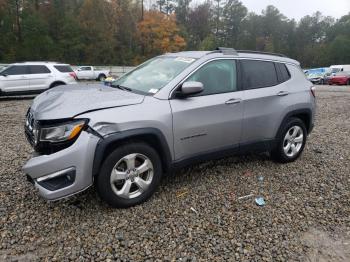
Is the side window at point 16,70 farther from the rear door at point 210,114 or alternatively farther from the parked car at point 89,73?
the parked car at point 89,73

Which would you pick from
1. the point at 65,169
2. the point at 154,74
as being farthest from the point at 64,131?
the point at 154,74

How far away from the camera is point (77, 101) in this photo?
3.20 m

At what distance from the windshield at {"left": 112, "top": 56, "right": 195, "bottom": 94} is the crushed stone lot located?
4.40 ft

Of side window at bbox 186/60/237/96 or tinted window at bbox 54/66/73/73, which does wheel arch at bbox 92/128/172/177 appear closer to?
side window at bbox 186/60/237/96

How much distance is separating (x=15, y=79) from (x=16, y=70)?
1.31ft

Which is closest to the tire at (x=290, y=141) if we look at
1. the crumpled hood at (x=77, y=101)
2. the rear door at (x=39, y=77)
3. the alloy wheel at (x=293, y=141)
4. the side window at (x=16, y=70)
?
the alloy wheel at (x=293, y=141)

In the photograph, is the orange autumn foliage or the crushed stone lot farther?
the orange autumn foliage

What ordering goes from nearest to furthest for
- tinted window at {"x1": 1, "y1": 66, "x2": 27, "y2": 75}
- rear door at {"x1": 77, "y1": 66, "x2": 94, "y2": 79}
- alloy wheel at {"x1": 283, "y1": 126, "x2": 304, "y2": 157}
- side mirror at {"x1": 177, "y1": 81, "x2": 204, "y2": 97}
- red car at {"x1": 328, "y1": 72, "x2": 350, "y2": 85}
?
side mirror at {"x1": 177, "y1": 81, "x2": 204, "y2": 97} < alloy wheel at {"x1": 283, "y1": 126, "x2": 304, "y2": 157} < tinted window at {"x1": 1, "y1": 66, "x2": 27, "y2": 75} < red car at {"x1": 328, "y1": 72, "x2": 350, "y2": 85} < rear door at {"x1": 77, "y1": 66, "x2": 94, "y2": 79}

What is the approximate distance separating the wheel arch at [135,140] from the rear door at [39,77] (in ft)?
35.5

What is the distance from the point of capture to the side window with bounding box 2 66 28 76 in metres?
12.0

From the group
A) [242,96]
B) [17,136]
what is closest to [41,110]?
[242,96]

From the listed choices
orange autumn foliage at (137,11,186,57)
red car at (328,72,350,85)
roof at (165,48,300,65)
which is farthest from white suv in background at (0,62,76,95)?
orange autumn foliage at (137,11,186,57)

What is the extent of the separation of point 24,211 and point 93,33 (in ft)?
154

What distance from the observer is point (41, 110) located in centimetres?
315
